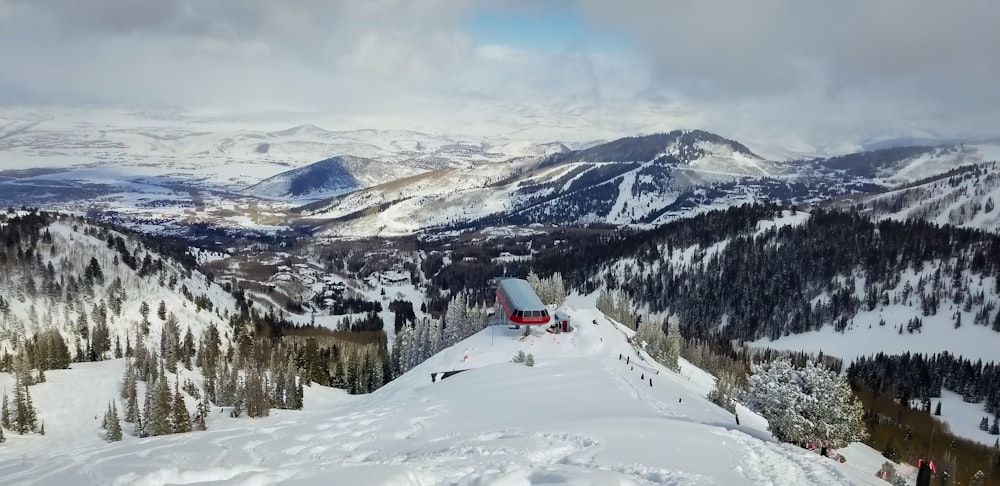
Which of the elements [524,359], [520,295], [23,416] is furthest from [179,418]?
[520,295]

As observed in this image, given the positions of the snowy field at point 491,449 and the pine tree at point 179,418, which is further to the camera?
the pine tree at point 179,418

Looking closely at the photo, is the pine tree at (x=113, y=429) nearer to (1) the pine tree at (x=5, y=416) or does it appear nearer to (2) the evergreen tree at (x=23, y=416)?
(2) the evergreen tree at (x=23, y=416)

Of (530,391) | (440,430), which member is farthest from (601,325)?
(440,430)

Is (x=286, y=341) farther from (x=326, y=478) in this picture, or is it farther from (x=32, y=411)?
(x=326, y=478)

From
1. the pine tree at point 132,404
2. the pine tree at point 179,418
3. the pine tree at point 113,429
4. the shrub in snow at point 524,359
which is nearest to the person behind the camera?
the pine tree at point 113,429

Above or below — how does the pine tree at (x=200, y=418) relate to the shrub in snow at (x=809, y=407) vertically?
below

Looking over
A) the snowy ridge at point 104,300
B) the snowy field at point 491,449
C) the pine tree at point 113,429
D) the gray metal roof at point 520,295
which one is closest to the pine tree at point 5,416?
the pine tree at point 113,429

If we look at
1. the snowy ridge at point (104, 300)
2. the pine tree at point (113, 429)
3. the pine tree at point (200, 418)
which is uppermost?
the snowy ridge at point (104, 300)

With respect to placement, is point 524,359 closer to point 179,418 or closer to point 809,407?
point 809,407
